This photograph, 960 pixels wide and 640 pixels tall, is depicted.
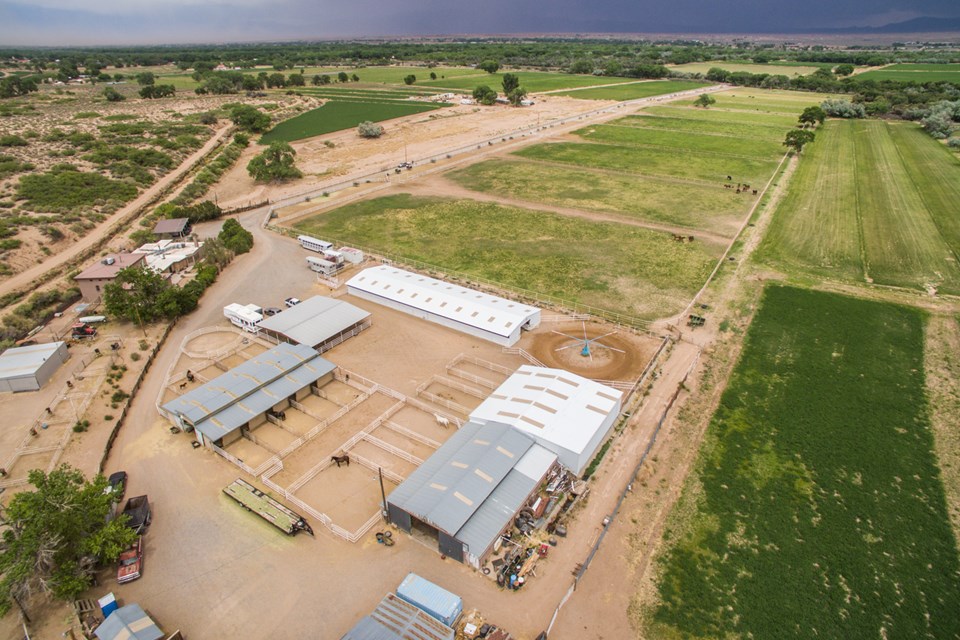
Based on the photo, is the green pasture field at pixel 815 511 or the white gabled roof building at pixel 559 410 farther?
the white gabled roof building at pixel 559 410

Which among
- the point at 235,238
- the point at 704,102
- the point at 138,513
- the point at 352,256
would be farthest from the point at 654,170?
the point at 138,513

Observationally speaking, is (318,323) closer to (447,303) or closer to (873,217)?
(447,303)

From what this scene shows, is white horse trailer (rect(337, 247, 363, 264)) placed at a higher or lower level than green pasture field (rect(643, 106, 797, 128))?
lower

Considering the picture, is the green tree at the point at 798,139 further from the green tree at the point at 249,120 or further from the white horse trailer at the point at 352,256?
the green tree at the point at 249,120

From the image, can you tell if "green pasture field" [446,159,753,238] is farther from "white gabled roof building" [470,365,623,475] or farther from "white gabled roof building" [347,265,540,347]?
"white gabled roof building" [470,365,623,475]

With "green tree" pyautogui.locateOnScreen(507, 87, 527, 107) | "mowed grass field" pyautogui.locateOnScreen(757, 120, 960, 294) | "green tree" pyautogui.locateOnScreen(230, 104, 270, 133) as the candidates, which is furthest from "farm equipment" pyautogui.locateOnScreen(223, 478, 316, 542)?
A: "green tree" pyautogui.locateOnScreen(507, 87, 527, 107)

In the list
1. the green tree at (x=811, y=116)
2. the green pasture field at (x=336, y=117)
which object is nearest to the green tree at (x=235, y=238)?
the green pasture field at (x=336, y=117)
